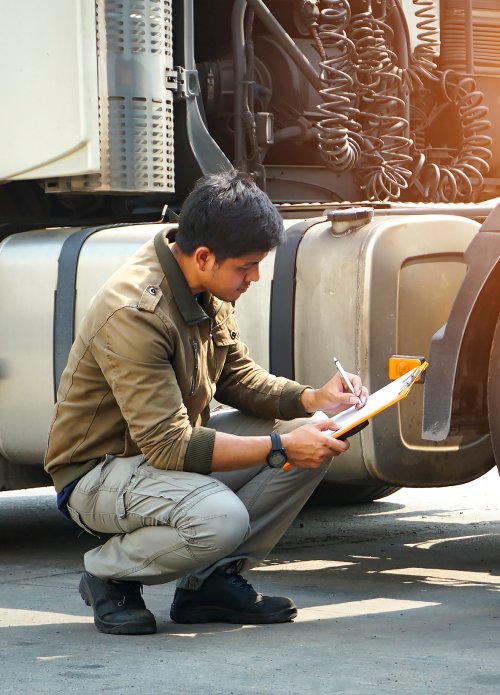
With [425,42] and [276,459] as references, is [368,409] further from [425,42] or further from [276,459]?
[425,42]

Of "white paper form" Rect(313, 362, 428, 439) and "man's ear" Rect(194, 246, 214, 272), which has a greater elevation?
"man's ear" Rect(194, 246, 214, 272)

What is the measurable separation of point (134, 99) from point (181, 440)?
6.03 feet

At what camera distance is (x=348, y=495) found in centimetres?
610

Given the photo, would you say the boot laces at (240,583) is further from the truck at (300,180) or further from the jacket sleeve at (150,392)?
the truck at (300,180)

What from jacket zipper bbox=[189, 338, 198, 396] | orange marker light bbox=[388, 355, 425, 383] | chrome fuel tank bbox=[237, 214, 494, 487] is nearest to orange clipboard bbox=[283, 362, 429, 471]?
orange marker light bbox=[388, 355, 425, 383]

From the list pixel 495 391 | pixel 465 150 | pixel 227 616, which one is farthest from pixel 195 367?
pixel 465 150

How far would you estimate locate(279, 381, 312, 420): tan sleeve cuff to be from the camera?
13.0 ft

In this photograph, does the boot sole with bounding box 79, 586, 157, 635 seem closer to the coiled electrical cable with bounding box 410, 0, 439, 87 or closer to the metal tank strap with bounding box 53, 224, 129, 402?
the metal tank strap with bounding box 53, 224, 129, 402

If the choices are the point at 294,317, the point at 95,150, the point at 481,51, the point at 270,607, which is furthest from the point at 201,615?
the point at 481,51

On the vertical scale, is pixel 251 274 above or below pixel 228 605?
above

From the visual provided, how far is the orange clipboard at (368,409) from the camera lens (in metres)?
3.52

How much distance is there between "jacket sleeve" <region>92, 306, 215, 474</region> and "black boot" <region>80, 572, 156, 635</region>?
1.25 feet

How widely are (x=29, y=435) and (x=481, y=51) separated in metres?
2.39

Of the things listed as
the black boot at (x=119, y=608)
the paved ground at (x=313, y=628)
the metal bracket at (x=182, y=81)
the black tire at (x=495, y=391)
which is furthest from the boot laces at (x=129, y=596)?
the metal bracket at (x=182, y=81)
